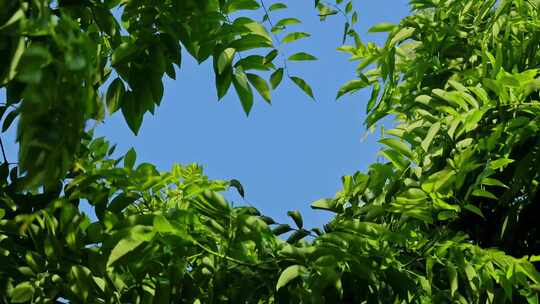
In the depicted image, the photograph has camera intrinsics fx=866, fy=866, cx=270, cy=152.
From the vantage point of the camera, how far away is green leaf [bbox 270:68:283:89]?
2.53 meters

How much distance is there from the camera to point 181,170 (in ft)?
13.3

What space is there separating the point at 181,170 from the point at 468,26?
1.69 meters

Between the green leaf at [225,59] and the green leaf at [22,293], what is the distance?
0.80 metres

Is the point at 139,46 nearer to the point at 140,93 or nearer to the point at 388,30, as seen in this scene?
the point at 140,93

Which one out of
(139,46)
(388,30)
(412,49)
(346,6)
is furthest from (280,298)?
(412,49)

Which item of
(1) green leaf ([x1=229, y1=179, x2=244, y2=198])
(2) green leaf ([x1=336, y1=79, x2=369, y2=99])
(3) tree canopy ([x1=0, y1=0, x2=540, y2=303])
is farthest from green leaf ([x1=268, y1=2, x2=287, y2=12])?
(2) green leaf ([x1=336, y1=79, x2=369, y2=99])

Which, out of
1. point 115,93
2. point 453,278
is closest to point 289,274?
point 453,278

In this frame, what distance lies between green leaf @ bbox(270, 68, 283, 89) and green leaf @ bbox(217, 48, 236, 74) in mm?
148

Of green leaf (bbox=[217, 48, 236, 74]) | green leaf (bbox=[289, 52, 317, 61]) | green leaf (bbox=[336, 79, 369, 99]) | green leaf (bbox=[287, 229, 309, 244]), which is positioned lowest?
green leaf (bbox=[287, 229, 309, 244])

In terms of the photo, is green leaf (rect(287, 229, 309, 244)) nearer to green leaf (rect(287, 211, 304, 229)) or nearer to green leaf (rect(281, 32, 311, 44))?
green leaf (rect(287, 211, 304, 229))

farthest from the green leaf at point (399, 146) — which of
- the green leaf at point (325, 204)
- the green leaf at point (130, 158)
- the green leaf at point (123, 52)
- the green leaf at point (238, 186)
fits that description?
the green leaf at point (123, 52)

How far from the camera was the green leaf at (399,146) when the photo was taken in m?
3.34

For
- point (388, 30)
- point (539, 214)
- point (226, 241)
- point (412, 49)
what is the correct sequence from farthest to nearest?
point (412, 49) < point (388, 30) < point (539, 214) < point (226, 241)

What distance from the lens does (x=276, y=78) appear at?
254cm
